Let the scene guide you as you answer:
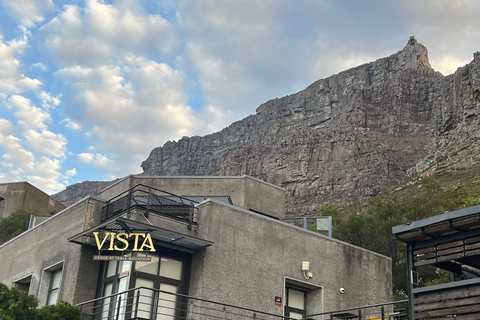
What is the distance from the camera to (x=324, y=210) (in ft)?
156

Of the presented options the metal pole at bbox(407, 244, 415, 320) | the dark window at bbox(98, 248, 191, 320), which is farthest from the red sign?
the metal pole at bbox(407, 244, 415, 320)

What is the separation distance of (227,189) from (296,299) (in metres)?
6.78

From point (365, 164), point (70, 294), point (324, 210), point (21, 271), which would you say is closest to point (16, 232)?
point (324, 210)

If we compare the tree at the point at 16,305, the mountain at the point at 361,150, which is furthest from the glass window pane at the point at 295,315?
the mountain at the point at 361,150

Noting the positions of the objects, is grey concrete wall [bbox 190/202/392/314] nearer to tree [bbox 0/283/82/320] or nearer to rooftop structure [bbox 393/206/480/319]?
tree [bbox 0/283/82/320]

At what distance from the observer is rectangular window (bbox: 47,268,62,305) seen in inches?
809

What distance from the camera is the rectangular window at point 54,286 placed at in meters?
20.5

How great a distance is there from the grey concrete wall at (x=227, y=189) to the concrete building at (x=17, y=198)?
35.8 meters

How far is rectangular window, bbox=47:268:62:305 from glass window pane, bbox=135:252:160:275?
353 cm

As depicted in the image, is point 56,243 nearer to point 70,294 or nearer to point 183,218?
point 70,294

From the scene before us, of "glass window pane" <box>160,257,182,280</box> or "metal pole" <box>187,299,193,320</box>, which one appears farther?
"glass window pane" <box>160,257,182,280</box>

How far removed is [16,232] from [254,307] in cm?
3706

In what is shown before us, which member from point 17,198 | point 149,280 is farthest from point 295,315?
point 17,198

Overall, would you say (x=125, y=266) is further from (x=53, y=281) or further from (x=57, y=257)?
(x=53, y=281)
